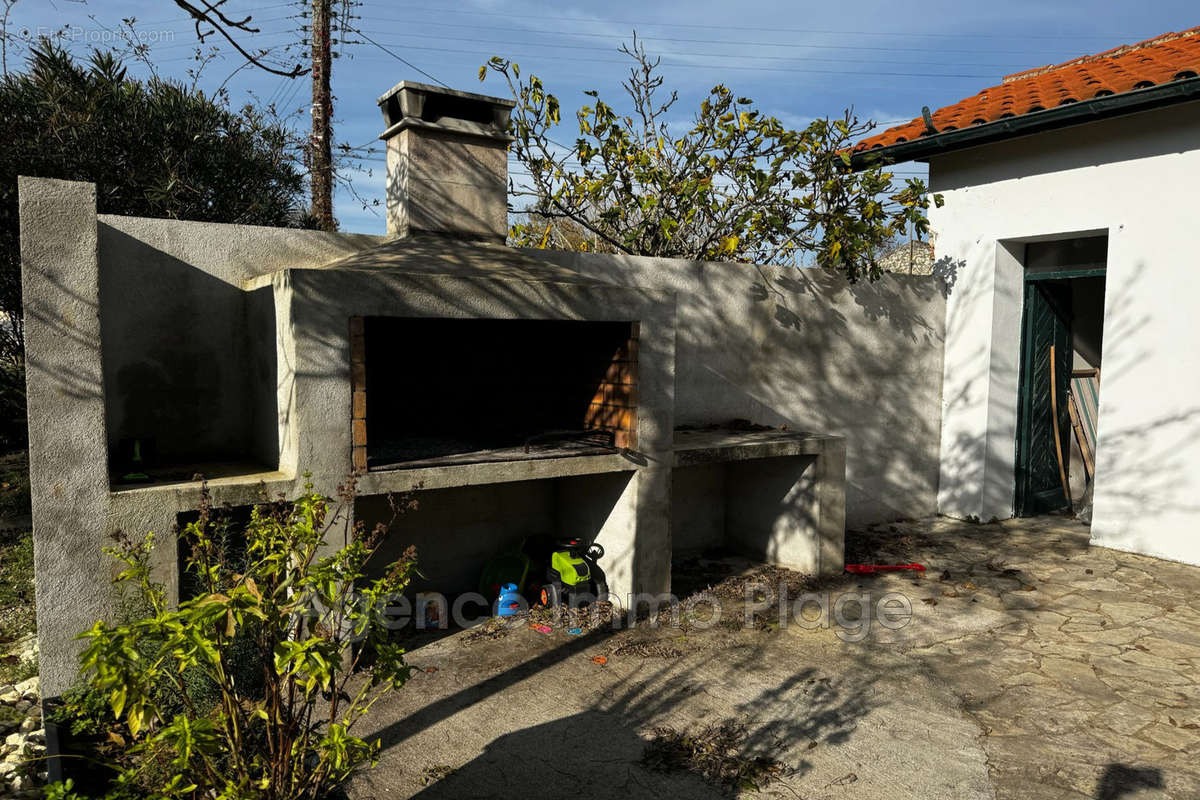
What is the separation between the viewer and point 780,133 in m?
8.45

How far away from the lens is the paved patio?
3906 mm

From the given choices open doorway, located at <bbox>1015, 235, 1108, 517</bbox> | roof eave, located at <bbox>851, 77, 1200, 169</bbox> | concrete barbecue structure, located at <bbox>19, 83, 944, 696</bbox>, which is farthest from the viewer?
open doorway, located at <bbox>1015, 235, 1108, 517</bbox>

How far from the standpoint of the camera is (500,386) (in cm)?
683

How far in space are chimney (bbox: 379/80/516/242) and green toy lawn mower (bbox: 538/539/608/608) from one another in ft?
8.06

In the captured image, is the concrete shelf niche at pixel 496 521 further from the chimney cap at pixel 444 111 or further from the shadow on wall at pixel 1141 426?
the shadow on wall at pixel 1141 426

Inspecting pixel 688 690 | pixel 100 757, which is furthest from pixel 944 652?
pixel 100 757

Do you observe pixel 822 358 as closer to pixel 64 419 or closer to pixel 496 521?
pixel 496 521

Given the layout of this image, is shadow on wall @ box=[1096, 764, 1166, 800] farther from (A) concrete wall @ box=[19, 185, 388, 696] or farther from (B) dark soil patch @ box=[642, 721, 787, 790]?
(A) concrete wall @ box=[19, 185, 388, 696]

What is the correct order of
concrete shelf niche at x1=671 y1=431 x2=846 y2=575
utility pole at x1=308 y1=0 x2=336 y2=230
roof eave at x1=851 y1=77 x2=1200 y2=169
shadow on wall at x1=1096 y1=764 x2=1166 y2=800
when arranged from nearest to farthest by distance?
shadow on wall at x1=1096 y1=764 x2=1166 y2=800
concrete shelf niche at x1=671 y1=431 x2=846 y2=575
roof eave at x1=851 y1=77 x2=1200 y2=169
utility pole at x1=308 y1=0 x2=336 y2=230

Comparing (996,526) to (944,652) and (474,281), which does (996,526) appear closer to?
(944,652)

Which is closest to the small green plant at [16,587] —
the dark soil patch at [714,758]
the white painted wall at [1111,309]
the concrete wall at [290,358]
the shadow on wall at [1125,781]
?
the concrete wall at [290,358]

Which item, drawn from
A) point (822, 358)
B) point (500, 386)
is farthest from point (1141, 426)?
point (500, 386)

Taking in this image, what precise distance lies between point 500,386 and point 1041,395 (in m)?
6.10

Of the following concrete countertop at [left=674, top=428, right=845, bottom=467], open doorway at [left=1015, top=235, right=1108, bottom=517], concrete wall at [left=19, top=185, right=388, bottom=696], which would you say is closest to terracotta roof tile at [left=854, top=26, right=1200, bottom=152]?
open doorway at [left=1015, top=235, right=1108, bottom=517]
